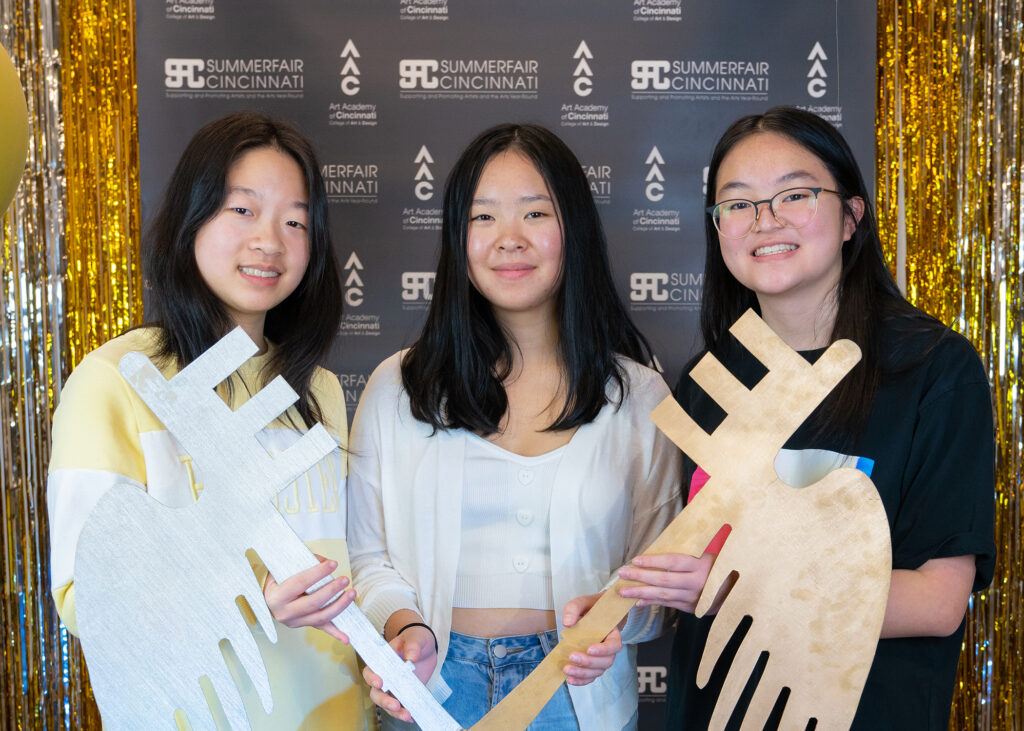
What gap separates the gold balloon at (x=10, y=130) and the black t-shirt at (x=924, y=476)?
42.1 inches

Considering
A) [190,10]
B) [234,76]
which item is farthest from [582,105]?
[190,10]

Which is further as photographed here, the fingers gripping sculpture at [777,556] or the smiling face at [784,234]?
the smiling face at [784,234]

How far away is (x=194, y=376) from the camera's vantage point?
1.12m

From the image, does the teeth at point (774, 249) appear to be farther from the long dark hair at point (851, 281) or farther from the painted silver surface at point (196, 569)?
the painted silver surface at point (196, 569)

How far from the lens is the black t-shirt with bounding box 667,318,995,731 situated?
1250 millimetres

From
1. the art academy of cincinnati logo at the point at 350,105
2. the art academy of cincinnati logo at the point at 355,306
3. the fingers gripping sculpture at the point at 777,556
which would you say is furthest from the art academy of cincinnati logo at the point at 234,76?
the fingers gripping sculpture at the point at 777,556

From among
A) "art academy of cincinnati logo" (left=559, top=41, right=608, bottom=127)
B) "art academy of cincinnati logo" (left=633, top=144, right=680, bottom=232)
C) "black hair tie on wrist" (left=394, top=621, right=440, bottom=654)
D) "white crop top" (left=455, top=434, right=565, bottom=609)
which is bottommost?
"black hair tie on wrist" (left=394, top=621, right=440, bottom=654)

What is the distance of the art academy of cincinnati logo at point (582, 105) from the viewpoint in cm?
257

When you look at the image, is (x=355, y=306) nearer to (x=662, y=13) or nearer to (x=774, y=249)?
(x=662, y=13)

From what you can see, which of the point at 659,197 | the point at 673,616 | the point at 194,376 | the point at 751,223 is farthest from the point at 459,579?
the point at 659,197

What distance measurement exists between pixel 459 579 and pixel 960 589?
0.73 metres

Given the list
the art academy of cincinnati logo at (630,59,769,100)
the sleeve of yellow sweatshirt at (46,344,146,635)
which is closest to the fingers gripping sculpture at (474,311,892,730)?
the sleeve of yellow sweatshirt at (46,344,146,635)

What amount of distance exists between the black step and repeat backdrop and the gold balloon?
1.49m

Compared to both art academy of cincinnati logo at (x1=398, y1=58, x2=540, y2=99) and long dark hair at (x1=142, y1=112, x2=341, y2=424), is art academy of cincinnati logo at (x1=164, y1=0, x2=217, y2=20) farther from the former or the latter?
long dark hair at (x1=142, y1=112, x2=341, y2=424)
